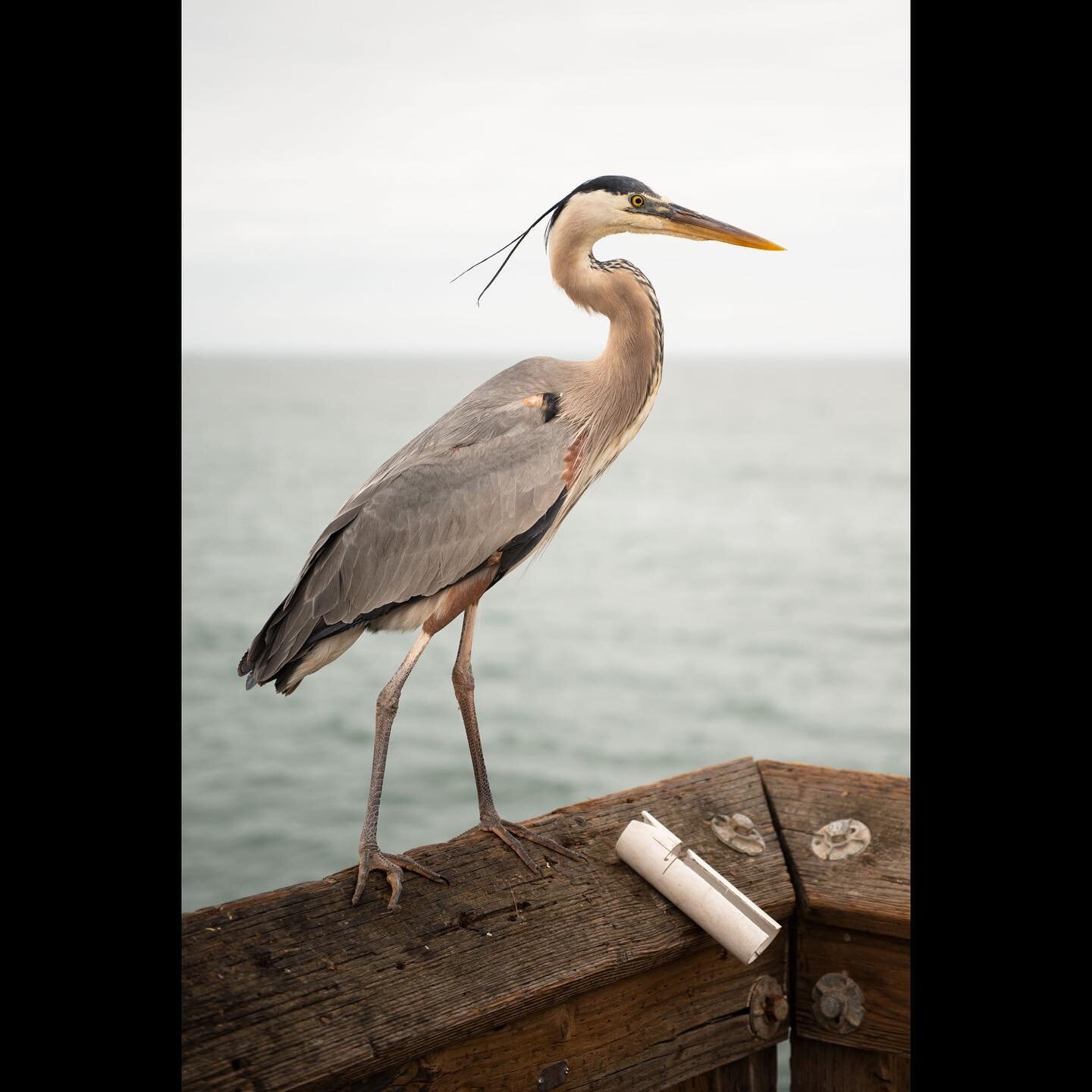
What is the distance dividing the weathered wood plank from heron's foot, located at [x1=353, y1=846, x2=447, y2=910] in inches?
21.2

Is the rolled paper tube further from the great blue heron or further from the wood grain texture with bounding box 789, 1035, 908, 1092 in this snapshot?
the wood grain texture with bounding box 789, 1035, 908, 1092

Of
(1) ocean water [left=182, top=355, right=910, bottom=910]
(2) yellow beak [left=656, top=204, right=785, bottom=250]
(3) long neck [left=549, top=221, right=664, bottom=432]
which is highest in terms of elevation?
(2) yellow beak [left=656, top=204, right=785, bottom=250]

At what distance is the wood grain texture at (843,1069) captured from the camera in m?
1.58

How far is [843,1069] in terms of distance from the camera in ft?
5.29

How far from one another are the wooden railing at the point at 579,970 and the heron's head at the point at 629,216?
33.4 inches

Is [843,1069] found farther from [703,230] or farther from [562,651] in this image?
[562,651]

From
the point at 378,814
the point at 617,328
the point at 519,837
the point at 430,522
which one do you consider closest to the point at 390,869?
the point at 378,814

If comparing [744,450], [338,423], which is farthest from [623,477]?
[338,423]

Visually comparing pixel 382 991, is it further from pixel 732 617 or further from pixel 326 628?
pixel 732 617

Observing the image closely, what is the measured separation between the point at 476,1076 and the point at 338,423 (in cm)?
1435

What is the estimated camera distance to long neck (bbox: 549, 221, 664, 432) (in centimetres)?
173

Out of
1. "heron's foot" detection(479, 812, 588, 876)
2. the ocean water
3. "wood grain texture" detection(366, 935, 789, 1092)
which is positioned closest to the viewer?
"wood grain texture" detection(366, 935, 789, 1092)

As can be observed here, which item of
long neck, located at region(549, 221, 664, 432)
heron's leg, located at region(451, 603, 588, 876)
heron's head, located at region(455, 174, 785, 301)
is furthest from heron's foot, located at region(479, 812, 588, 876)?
heron's head, located at region(455, 174, 785, 301)
